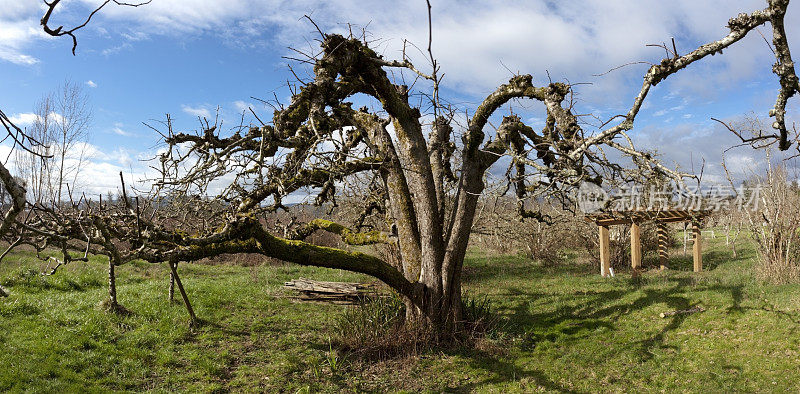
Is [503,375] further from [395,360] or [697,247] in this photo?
[697,247]

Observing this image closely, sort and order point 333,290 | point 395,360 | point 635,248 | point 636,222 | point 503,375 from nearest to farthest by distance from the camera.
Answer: point 503,375 < point 395,360 < point 333,290 < point 636,222 < point 635,248

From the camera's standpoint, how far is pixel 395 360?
7.84 meters

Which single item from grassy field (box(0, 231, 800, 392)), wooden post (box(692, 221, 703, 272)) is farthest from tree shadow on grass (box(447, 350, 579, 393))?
wooden post (box(692, 221, 703, 272))

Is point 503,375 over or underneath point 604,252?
underneath

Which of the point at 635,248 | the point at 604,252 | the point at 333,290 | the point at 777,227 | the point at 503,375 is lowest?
the point at 503,375

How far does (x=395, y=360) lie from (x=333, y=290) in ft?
9.60

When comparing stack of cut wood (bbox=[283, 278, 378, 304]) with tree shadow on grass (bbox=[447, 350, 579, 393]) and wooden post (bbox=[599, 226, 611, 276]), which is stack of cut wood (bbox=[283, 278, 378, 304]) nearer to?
tree shadow on grass (bbox=[447, 350, 579, 393])

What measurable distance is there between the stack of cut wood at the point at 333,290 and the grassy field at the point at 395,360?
1.32ft

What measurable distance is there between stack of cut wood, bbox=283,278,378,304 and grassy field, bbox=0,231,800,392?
40 cm

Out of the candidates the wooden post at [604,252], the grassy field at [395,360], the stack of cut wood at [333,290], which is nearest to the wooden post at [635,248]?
the wooden post at [604,252]

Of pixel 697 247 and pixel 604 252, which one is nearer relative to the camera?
pixel 697 247

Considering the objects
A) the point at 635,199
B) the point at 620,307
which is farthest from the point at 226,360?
the point at 635,199

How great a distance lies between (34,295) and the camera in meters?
9.82

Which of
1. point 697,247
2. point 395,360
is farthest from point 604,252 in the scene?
A: point 395,360
